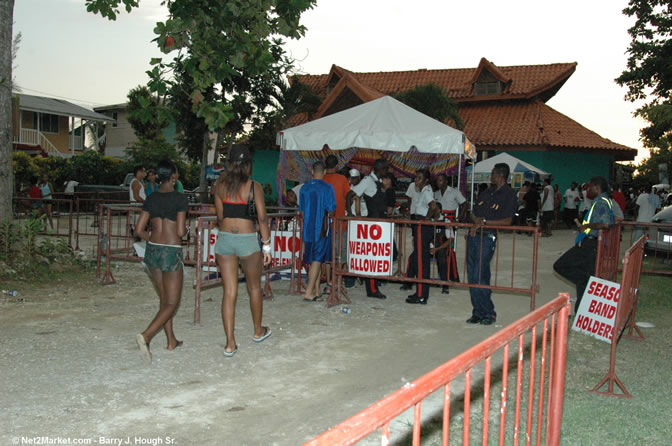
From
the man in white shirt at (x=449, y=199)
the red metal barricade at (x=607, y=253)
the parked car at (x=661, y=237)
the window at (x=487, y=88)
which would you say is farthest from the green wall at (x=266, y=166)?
the red metal barricade at (x=607, y=253)

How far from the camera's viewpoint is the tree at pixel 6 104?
10.1 m

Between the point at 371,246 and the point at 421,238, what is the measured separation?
0.93 m

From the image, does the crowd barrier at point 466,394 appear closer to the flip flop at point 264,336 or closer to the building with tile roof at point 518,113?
the flip flop at point 264,336

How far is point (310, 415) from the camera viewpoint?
4.59 meters

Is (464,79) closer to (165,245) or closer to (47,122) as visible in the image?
(47,122)

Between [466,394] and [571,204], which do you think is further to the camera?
[571,204]

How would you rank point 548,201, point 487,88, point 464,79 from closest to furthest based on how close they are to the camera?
point 548,201, point 487,88, point 464,79

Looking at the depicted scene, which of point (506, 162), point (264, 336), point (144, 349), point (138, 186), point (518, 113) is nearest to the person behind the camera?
point (144, 349)

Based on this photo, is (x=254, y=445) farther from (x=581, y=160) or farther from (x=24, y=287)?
(x=581, y=160)

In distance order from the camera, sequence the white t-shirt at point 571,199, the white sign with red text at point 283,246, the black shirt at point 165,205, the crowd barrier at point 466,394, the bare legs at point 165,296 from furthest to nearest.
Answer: the white t-shirt at point 571,199, the white sign with red text at point 283,246, the black shirt at point 165,205, the bare legs at point 165,296, the crowd barrier at point 466,394

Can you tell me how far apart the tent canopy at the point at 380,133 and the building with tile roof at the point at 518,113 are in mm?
15862

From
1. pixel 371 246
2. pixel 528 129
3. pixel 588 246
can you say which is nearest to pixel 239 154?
pixel 371 246

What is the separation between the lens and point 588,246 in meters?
7.80

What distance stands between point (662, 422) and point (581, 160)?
91.8ft
